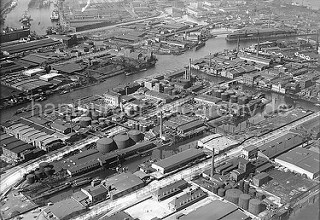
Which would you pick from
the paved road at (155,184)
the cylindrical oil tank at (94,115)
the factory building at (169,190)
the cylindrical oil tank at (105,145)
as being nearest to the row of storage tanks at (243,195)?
the factory building at (169,190)

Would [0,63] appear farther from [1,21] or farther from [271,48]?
[271,48]

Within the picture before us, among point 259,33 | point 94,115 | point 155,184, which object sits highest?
point 259,33

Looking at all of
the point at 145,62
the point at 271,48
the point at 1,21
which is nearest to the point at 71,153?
the point at 145,62

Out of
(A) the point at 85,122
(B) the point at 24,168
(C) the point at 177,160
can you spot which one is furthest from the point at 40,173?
(C) the point at 177,160

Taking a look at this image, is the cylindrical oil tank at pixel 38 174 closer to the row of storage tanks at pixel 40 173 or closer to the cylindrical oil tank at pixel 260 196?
the row of storage tanks at pixel 40 173

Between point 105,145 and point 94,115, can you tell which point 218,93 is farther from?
point 105,145

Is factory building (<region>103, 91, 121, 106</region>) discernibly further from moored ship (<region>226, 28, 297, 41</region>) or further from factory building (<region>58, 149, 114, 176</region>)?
moored ship (<region>226, 28, 297, 41</region>)

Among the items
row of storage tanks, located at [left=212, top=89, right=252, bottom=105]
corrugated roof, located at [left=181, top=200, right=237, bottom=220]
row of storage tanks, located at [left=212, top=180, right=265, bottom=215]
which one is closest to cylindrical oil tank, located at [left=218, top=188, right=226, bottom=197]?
row of storage tanks, located at [left=212, top=180, right=265, bottom=215]
